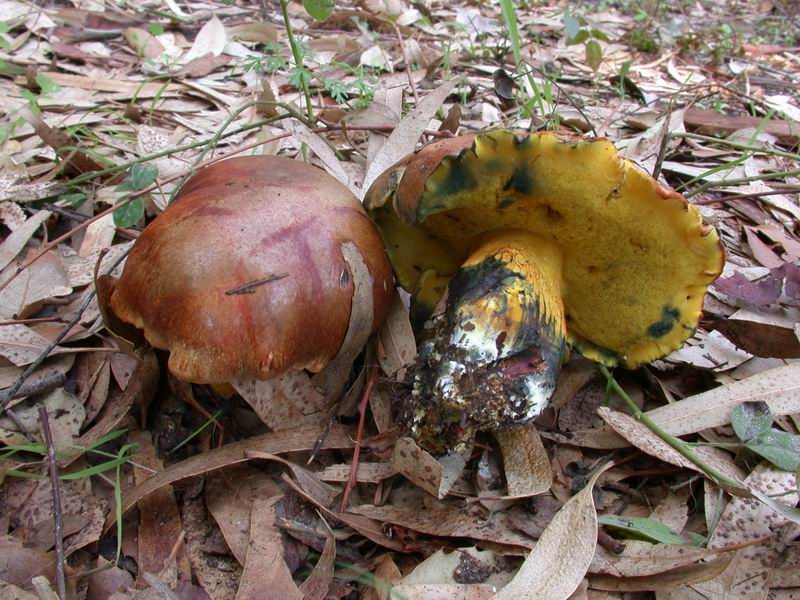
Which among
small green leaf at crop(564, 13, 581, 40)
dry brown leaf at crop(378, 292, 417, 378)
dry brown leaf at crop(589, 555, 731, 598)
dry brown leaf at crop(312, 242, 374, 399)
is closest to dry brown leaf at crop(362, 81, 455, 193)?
dry brown leaf at crop(378, 292, 417, 378)

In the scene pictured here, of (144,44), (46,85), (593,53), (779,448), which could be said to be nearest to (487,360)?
(779,448)

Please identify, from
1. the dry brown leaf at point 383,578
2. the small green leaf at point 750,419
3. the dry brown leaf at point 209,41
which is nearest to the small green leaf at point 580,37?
the dry brown leaf at point 209,41

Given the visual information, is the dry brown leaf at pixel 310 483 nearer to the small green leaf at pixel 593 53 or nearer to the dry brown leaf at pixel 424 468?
the dry brown leaf at pixel 424 468

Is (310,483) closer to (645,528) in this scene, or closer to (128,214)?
(645,528)

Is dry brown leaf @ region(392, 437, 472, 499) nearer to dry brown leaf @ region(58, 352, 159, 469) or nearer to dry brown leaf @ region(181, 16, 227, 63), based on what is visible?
dry brown leaf @ region(58, 352, 159, 469)

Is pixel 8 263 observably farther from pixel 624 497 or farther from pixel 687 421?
pixel 687 421
